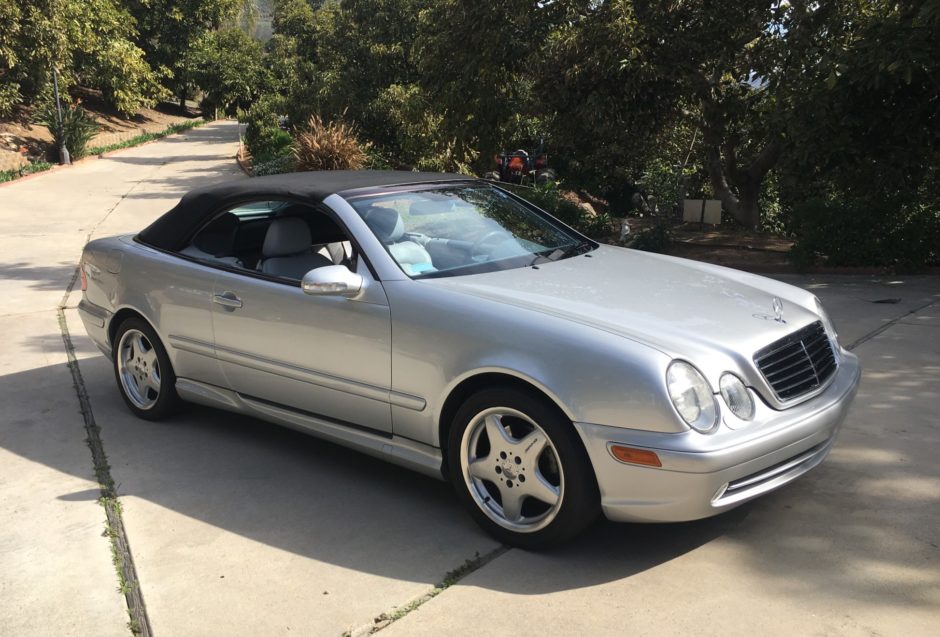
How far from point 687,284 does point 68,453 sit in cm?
355

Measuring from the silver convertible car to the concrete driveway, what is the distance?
28 centimetres

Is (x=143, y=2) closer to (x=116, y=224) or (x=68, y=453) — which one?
(x=116, y=224)

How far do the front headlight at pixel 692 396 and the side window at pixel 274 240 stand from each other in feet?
5.81

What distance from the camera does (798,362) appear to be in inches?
148

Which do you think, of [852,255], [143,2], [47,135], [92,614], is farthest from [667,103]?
[143,2]

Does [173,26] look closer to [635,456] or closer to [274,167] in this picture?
[274,167]

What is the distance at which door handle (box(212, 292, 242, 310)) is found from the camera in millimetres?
4727

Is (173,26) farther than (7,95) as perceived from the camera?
→ Yes

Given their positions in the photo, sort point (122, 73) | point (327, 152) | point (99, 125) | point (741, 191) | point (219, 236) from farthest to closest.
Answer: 1. point (122, 73)
2. point (99, 125)
3. point (327, 152)
4. point (741, 191)
5. point (219, 236)

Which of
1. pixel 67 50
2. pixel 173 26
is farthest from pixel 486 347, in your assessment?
pixel 173 26

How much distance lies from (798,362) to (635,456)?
947 millimetres

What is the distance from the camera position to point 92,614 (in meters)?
3.38

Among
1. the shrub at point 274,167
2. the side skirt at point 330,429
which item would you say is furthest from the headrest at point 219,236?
the shrub at point 274,167

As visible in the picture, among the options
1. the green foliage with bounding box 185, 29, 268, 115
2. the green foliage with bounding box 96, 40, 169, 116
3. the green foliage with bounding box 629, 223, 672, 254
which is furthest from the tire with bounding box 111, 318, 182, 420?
the green foliage with bounding box 185, 29, 268, 115
